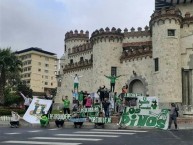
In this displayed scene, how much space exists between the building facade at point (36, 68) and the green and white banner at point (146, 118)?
106405 mm

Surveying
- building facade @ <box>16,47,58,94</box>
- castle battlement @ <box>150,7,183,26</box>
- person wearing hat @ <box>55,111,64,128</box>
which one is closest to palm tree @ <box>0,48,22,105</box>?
castle battlement @ <box>150,7,183,26</box>

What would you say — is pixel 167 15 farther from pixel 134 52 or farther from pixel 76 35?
pixel 76 35

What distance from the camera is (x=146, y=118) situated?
69.0ft

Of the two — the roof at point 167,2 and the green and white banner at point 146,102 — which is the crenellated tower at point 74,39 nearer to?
the roof at point 167,2

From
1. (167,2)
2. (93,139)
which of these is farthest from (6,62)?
(93,139)

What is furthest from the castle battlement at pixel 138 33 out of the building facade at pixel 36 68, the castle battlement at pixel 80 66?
the building facade at pixel 36 68

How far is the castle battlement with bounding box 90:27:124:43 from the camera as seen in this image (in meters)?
43.6

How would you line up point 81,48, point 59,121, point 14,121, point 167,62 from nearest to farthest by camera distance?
point 59,121
point 14,121
point 167,62
point 81,48

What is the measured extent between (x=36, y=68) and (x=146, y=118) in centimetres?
11120

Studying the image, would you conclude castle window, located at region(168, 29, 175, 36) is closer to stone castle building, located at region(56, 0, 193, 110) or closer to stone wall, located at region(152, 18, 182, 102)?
stone castle building, located at region(56, 0, 193, 110)

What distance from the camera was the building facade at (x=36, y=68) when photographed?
420 ft

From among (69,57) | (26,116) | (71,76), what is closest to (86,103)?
(26,116)

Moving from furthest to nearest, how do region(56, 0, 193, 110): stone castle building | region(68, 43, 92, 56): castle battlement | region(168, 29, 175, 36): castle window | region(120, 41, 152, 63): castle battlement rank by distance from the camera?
region(68, 43, 92, 56): castle battlement < region(120, 41, 152, 63): castle battlement < region(168, 29, 175, 36): castle window < region(56, 0, 193, 110): stone castle building

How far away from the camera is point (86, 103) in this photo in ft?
86.5
